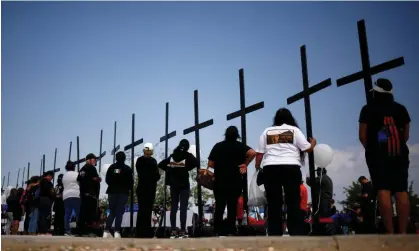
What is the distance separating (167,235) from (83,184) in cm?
202

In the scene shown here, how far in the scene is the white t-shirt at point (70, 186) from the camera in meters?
8.43

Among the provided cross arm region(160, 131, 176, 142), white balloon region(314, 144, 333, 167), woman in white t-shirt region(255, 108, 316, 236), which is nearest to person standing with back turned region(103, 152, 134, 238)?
woman in white t-shirt region(255, 108, 316, 236)

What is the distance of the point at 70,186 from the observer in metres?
8.47

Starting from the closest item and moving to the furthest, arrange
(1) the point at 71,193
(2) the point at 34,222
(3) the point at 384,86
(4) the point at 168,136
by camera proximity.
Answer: (3) the point at 384,86, (1) the point at 71,193, (2) the point at 34,222, (4) the point at 168,136

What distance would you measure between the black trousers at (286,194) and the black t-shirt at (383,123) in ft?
3.22

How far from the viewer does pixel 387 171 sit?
3.91m

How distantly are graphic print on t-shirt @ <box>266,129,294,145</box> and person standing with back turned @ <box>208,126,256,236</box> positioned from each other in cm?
63

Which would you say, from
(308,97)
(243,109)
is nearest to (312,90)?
(308,97)

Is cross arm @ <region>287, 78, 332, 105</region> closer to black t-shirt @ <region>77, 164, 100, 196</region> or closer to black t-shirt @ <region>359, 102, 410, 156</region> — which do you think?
black t-shirt @ <region>359, 102, 410, 156</region>

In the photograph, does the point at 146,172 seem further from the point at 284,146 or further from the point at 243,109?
the point at 243,109

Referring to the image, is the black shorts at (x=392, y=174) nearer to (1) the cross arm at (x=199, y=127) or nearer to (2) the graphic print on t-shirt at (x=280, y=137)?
(2) the graphic print on t-shirt at (x=280, y=137)

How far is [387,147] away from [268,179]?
143 centimetres

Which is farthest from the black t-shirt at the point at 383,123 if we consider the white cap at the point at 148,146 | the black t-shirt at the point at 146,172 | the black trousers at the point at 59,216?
the black trousers at the point at 59,216

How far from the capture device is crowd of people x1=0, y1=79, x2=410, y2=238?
3.95 meters
